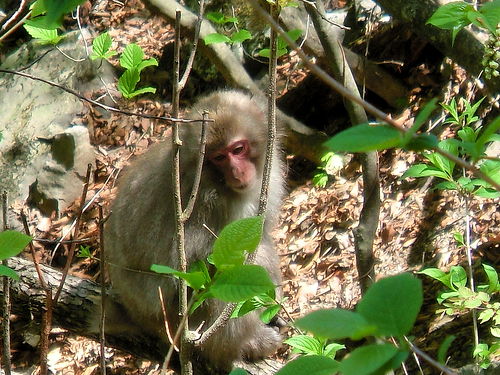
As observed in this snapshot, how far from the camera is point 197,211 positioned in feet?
14.4

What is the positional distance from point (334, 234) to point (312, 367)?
5.34 m

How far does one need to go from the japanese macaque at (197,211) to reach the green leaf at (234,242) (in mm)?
2772

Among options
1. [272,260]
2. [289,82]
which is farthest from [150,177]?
[289,82]

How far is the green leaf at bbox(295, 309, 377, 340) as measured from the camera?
873 millimetres

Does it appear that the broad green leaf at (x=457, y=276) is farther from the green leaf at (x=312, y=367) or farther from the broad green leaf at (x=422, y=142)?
the broad green leaf at (x=422, y=142)

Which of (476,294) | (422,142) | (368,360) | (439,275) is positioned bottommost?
(476,294)

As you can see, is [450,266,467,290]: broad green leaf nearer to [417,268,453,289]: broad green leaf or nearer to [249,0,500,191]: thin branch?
[417,268,453,289]: broad green leaf

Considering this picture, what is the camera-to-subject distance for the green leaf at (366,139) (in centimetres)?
92

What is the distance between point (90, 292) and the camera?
440 centimetres

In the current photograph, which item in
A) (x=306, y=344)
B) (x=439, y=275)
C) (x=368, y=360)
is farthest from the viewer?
(x=439, y=275)

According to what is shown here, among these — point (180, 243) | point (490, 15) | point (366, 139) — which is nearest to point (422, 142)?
point (366, 139)

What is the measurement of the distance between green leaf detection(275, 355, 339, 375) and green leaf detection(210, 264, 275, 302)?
0.73 feet

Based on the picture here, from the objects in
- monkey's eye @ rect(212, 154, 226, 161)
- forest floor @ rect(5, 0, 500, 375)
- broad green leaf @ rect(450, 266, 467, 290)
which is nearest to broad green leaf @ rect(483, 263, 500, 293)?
broad green leaf @ rect(450, 266, 467, 290)

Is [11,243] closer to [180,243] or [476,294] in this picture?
[180,243]
